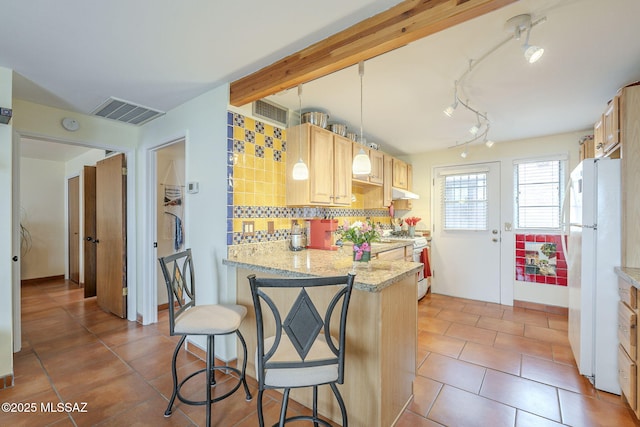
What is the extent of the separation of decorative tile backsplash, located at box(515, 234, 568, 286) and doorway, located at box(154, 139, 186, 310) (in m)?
4.72

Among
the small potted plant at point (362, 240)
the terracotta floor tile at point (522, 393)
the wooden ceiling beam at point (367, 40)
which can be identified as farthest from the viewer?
the small potted plant at point (362, 240)

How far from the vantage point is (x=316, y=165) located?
9.00 ft

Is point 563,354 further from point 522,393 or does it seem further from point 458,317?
point 458,317

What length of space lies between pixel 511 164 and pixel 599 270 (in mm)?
2385

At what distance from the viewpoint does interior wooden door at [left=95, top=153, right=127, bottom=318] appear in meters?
3.34

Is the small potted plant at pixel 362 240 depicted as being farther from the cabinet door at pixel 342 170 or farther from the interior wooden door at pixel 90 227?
the interior wooden door at pixel 90 227

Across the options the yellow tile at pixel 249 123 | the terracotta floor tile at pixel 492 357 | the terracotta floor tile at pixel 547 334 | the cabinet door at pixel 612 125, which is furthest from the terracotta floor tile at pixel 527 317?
the yellow tile at pixel 249 123

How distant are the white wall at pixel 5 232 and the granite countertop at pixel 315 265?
1.55m

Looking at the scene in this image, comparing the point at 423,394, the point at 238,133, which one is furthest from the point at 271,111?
the point at 423,394

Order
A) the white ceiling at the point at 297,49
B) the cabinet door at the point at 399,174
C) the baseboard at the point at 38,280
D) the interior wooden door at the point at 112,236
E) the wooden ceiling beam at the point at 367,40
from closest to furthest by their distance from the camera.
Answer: the wooden ceiling beam at the point at 367,40, the white ceiling at the point at 297,49, the interior wooden door at the point at 112,236, the cabinet door at the point at 399,174, the baseboard at the point at 38,280

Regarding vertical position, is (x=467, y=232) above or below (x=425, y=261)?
above

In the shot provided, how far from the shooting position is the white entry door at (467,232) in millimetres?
4148

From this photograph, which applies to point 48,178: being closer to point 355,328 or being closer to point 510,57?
point 355,328

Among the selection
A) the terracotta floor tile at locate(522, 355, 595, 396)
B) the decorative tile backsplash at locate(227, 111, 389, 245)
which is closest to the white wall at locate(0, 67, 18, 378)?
the decorative tile backsplash at locate(227, 111, 389, 245)
